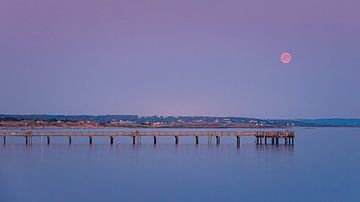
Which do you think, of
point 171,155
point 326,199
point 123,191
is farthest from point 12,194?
point 171,155

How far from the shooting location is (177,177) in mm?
54531

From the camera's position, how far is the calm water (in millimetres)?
44938

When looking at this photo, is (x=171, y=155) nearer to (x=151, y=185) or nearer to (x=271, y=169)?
(x=271, y=169)

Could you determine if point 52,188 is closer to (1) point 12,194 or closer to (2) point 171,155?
(1) point 12,194

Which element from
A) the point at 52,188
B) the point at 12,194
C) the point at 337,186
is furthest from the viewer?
the point at 337,186

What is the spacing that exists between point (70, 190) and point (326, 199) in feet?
59.1

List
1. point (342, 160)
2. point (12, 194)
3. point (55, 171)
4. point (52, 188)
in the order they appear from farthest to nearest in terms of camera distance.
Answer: point (342, 160)
point (55, 171)
point (52, 188)
point (12, 194)

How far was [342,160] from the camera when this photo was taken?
75750 millimetres

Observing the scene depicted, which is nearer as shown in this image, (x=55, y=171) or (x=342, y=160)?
(x=55, y=171)

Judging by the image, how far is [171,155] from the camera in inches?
2990

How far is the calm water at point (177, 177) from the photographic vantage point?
147ft

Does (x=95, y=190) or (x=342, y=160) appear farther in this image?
(x=342, y=160)

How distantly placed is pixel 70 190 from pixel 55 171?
12377 mm

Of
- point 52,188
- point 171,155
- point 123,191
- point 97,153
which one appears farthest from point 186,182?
point 97,153
